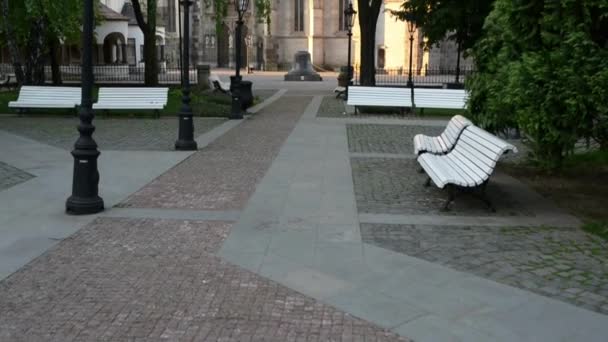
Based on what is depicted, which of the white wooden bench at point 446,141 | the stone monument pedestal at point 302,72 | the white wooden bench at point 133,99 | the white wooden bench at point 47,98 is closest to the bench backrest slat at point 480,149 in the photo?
the white wooden bench at point 446,141

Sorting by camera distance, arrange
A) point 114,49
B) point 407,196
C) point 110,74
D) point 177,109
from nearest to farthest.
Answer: point 407,196 → point 177,109 → point 110,74 → point 114,49

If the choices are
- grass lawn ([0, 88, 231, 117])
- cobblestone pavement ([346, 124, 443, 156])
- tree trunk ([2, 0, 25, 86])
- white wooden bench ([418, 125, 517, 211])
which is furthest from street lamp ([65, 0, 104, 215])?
tree trunk ([2, 0, 25, 86])

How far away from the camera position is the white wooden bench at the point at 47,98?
20234mm

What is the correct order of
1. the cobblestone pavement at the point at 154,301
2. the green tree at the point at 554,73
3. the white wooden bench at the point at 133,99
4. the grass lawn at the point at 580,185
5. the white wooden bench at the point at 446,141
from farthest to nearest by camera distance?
1. the white wooden bench at the point at 133,99
2. the white wooden bench at the point at 446,141
3. the grass lawn at the point at 580,185
4. the green tree at the point at 554,73
5. the cobblestone pavement at the point at 154,301

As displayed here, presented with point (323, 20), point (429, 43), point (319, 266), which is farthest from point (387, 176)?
point (323, 20)

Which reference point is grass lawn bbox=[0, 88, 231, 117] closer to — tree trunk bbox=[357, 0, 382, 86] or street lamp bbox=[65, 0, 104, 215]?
tree trunk bbox=[357, 0, 382, 86]

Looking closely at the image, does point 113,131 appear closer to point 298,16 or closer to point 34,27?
point 34,27

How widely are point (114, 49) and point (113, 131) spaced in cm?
4007

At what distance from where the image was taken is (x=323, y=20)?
6284cm

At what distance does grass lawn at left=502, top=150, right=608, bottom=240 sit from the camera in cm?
875

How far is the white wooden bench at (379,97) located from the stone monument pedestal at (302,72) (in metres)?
25.7

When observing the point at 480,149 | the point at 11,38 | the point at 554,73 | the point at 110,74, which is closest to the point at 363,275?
the point at 480,149

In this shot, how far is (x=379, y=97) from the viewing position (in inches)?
861

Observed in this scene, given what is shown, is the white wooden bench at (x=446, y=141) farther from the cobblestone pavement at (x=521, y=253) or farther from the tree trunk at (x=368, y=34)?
the tree trunk at (x=368, y=34)
